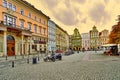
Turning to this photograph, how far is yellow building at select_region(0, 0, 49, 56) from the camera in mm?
37000

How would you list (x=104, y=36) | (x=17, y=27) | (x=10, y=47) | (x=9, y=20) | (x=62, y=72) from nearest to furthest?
1. (x=62, y=72)
2. (x=9, y=20)
3. (x=10, y=47)
4. (x=17, y=27)
5. (x=104, y=36)

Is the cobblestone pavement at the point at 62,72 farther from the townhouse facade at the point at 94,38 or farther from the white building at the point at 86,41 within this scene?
the white building at the point at 86,41

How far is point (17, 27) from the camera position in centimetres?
4212

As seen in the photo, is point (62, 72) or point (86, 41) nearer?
point (62, 72)

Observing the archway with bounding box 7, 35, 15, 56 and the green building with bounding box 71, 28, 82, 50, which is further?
the green building with bounding box 71, 28, 82, 50

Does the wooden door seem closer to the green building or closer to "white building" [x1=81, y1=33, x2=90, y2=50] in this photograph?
the green building

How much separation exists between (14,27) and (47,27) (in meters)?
31.1

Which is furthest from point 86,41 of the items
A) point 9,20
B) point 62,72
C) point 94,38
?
point 62,72

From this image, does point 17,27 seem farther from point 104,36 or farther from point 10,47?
point 104,36

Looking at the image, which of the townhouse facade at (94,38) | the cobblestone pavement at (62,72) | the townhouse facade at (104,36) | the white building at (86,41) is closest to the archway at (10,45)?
the cobblestone pavement at (62,72)

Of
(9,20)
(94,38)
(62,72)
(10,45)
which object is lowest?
(62,72)

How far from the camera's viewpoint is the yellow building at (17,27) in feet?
121

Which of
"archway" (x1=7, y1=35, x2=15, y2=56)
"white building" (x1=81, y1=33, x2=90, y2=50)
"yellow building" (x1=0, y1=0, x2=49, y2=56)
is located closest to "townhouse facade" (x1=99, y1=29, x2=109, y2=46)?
"white building" (x1=81, y1=33, x2=90, y2=50)

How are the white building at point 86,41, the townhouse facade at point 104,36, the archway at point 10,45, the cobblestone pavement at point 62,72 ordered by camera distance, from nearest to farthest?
the cobblestone pavement at point 62,72, the archway at point 10,45, the townhouse facade at point 104,36, the white building at point 86,41
